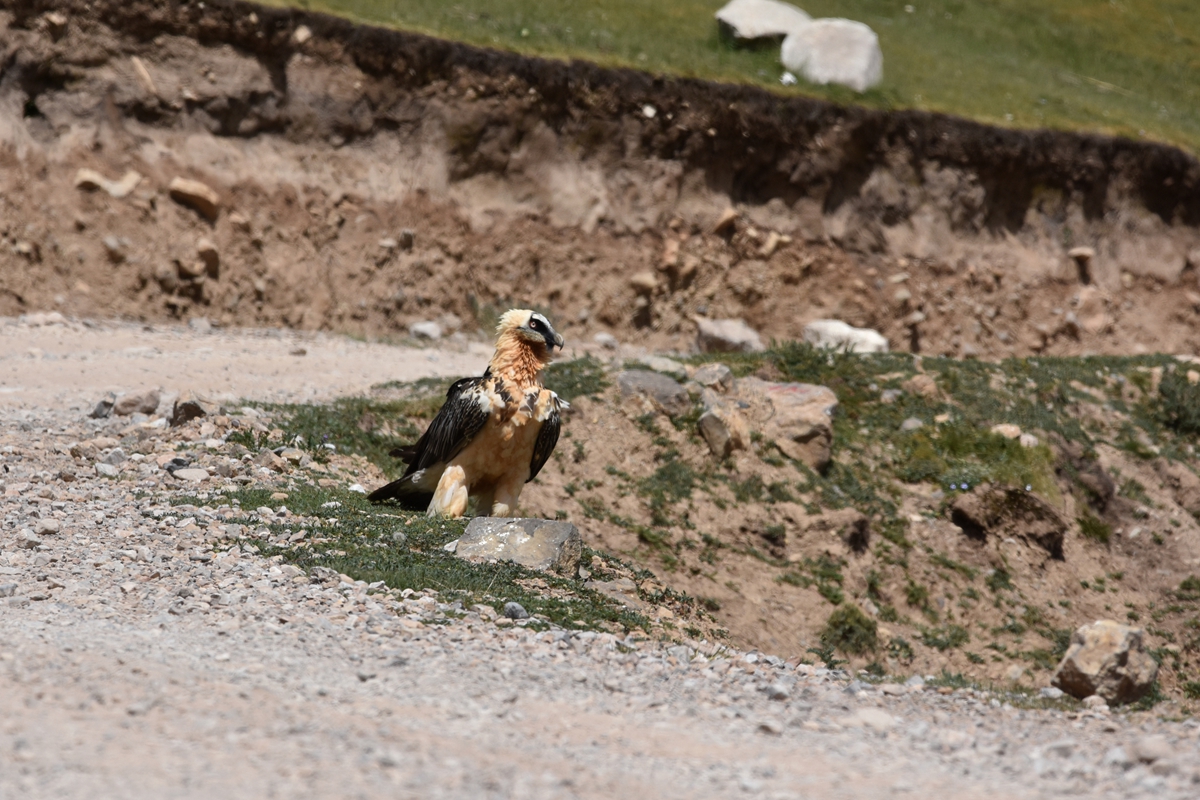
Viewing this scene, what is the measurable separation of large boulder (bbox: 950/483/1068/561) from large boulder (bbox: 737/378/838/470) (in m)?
1.54

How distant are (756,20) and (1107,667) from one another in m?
21.4

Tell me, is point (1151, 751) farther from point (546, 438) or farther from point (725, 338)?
point (725, 338)

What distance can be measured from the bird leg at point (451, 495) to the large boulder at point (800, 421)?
4825 millimetres

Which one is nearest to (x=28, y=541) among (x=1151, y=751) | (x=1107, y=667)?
(x=1151, y=751)

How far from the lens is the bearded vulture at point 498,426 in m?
9.71

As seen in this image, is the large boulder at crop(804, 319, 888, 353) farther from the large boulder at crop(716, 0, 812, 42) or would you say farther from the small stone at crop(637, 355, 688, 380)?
the small stone at crop(637, 355, 688, 380)

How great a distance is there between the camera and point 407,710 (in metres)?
5.79

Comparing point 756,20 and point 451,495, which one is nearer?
point 451,495

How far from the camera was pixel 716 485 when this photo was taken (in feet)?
42.6

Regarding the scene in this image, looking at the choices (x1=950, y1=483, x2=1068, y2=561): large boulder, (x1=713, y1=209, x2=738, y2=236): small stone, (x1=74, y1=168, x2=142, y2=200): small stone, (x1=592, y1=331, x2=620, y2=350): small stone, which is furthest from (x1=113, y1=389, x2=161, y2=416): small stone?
(x1=713, y1=209, x2=738, y2=236): small stone

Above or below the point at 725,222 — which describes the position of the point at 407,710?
below

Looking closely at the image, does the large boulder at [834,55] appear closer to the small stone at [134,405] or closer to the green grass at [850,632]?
the green grass at [850,632]

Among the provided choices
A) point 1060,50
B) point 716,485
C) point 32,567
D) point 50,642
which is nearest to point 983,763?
point 50,642

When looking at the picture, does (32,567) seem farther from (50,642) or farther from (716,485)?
(716,485)
